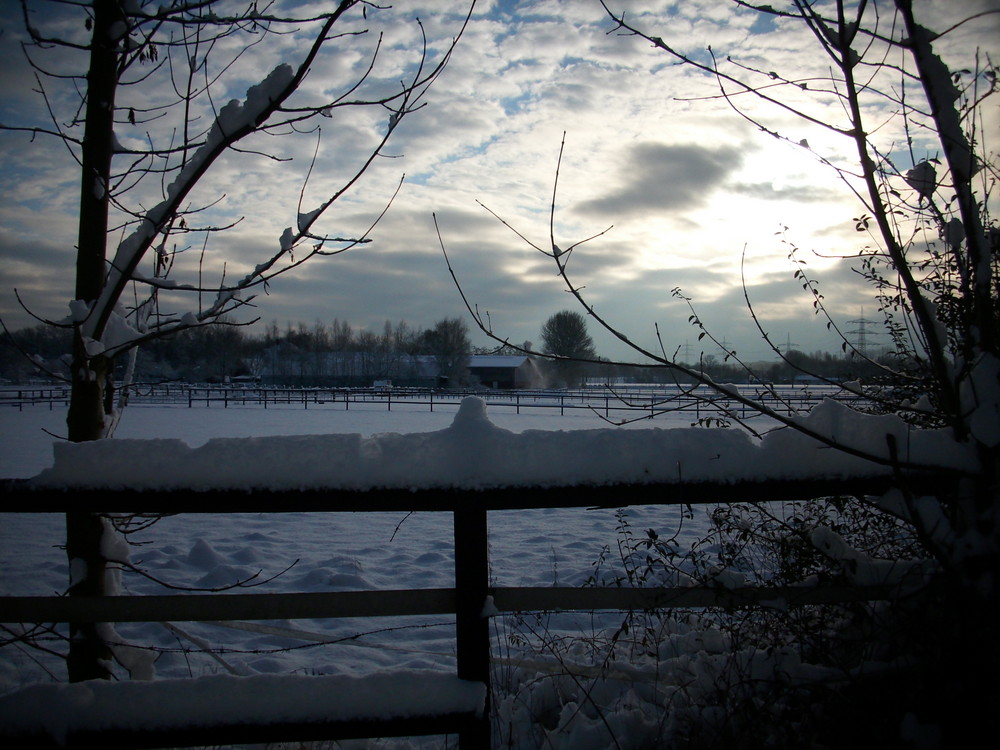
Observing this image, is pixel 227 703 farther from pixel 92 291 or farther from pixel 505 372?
pixel 505 372

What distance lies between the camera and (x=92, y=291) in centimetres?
228

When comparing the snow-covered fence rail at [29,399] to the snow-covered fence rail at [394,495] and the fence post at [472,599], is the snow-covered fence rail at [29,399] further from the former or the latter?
the fence post at [472,599]

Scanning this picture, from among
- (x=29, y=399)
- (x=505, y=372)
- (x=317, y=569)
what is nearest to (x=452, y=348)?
(x=505, y=372)

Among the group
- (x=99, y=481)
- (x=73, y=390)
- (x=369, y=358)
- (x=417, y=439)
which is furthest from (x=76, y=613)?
(x=369, y=358)

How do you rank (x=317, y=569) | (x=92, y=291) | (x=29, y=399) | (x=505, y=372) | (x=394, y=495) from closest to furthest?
(x=394, y=495)
(x=92, y=291)
(x=317, y=569)
(x=29, y=399)
(x=505, y=372)

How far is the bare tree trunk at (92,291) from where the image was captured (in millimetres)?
2139

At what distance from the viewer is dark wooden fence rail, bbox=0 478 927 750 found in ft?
5.30

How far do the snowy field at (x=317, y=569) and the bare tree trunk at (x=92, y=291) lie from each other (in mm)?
157

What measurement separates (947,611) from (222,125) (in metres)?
2.91

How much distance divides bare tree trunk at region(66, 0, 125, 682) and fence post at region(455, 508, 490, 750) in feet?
4.97

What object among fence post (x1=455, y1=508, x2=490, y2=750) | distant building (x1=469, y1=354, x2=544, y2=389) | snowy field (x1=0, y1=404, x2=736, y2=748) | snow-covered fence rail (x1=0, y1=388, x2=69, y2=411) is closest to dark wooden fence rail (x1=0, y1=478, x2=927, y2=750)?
fence post (x1=455, y1=508, x2=490, y2=750)

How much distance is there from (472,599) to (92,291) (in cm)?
198

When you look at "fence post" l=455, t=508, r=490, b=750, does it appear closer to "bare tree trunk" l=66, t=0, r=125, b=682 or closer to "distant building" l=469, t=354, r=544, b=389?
"bare tree trunk" l=66, t=0, r=125, b=682

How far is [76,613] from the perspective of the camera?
1731 mm
